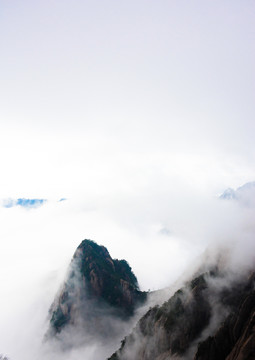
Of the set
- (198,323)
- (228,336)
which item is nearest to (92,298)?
(198,323)

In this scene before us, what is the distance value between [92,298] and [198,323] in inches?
4175

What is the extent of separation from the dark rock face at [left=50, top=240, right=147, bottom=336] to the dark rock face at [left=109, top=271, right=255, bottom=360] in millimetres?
55456

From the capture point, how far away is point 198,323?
89.3 meters

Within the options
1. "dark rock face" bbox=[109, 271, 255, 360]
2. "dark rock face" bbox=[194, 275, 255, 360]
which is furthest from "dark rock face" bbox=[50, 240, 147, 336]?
"dark rock face" bbox=[194, 275, 255, 360]

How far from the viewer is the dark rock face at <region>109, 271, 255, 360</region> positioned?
66.7 m

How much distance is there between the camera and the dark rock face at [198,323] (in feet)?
219

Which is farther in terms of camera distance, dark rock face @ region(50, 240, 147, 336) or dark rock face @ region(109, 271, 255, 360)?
dark rock face @ region(50, 240, 147, 336)

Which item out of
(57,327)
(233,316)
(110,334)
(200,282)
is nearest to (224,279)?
(200,282)

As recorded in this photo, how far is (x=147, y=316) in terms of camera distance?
118 m

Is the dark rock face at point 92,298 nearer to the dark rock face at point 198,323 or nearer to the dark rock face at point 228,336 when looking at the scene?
the dark rock face at point 198,323

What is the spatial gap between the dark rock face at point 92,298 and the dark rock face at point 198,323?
182 ft

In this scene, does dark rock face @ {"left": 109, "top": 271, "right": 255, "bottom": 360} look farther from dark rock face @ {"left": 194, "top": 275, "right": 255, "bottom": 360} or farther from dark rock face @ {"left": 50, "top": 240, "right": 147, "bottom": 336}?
dark rock face @ {"left": 50, "top": 240, "right": 147, "bottom": 336}

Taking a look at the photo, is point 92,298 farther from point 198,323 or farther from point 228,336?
point 228,336

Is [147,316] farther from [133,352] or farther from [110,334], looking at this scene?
[110,334]
